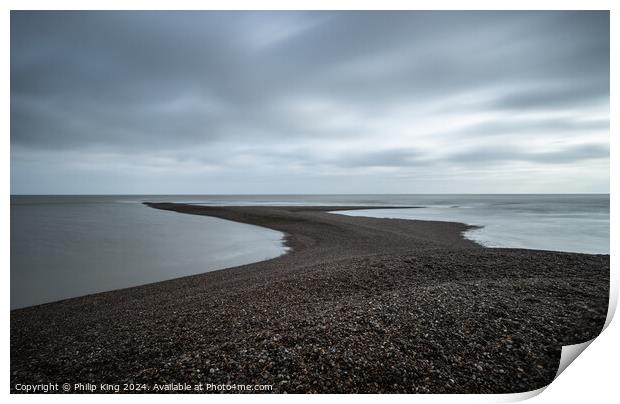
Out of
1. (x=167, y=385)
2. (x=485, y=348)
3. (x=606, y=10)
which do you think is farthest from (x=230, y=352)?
(x=606, y=10)

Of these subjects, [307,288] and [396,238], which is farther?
[396,238]

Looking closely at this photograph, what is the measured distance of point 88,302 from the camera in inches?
230

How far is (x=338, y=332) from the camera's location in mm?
3270

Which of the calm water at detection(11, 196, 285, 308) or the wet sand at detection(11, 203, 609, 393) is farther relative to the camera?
the calm water at detection(11, 196, 285, 308)

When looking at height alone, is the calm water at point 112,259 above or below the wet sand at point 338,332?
below

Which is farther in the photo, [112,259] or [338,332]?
[112,259]

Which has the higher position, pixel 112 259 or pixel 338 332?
pixel 338 332

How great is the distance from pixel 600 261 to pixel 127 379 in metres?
9.01

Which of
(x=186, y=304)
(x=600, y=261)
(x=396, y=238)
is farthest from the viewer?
(x=396, y=238)

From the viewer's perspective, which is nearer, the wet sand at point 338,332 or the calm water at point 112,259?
the wet sand at point 338,332

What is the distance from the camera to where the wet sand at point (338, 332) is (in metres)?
2.79

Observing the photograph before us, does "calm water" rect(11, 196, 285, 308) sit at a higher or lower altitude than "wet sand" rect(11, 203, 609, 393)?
lower

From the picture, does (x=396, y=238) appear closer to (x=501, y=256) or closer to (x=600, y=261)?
(x=501, y=256)

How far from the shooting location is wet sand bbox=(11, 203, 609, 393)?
110 inches
